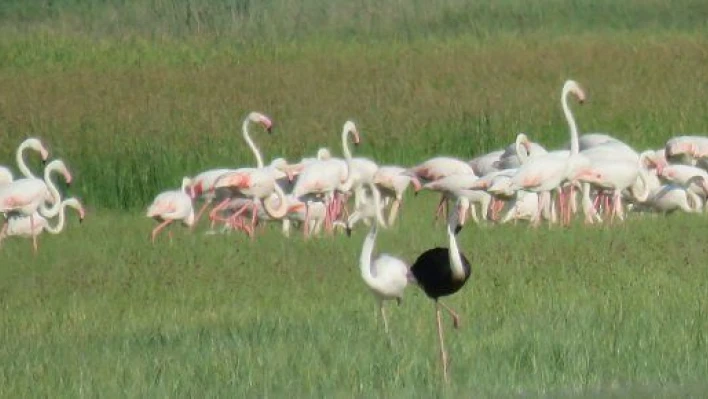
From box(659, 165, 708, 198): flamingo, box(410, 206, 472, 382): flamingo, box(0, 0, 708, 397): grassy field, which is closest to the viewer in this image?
box(0, 0, 708, 397): grassy field

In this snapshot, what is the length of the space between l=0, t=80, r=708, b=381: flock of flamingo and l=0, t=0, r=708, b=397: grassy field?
555 millimetres

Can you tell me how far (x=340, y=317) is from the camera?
40.7 feet

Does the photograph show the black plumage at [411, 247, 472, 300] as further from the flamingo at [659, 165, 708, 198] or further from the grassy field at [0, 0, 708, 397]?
the flamingo at [659, 165, 708, 198]

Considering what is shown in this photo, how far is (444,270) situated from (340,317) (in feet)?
6.14

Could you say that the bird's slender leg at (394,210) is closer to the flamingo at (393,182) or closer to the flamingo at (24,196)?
the flamingo at (393,182)

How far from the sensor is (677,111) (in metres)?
25.6

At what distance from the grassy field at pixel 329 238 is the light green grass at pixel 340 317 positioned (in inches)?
1.2

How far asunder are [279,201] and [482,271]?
6.00 meters

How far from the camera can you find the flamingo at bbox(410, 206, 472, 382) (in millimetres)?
10586

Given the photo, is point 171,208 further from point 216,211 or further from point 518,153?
point 518,153

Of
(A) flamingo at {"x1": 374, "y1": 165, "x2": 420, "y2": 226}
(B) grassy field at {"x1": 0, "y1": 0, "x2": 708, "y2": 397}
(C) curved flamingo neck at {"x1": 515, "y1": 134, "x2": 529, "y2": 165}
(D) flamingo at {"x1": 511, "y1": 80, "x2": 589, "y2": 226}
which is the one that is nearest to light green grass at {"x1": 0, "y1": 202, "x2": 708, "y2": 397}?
(B) grassy field at {"x1": 0, "y1": 0, "x2": 708, "y2": 397}

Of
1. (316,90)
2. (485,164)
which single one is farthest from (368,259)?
(316,90)

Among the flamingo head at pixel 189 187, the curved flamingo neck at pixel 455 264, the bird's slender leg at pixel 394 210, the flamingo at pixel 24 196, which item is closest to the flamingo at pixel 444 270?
the curved flamingo neck at pixel 455 264

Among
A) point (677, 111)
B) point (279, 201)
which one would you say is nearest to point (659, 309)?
point (279, 201)
